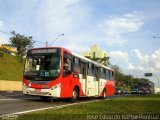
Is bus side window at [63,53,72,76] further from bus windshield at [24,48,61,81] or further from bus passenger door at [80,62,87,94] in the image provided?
bus passenger door at [80,62,87,94]

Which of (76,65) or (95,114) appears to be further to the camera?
(76,65)

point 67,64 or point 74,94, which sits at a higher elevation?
point 67,64

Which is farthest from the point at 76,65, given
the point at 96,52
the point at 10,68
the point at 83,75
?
the point at 96,52

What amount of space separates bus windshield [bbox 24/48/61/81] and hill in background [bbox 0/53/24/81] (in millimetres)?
39250

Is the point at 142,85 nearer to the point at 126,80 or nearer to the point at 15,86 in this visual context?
the point at 15,86

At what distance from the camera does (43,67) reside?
64.9ft

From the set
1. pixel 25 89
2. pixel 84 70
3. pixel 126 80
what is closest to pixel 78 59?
pixel 84 70

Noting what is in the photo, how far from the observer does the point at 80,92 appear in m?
22.9

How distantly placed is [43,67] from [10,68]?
51029mm

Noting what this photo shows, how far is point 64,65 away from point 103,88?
34.4ft

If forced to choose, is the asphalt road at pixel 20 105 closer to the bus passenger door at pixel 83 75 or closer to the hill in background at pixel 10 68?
the bus passenger door at pixel 83 75

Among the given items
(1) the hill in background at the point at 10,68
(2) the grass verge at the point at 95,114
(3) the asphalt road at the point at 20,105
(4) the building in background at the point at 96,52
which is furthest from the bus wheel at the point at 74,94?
(4) the building in background at the point at 96,52

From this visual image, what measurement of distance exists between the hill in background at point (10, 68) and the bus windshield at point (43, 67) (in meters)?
39.2

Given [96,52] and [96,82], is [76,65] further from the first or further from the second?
[96,52]
